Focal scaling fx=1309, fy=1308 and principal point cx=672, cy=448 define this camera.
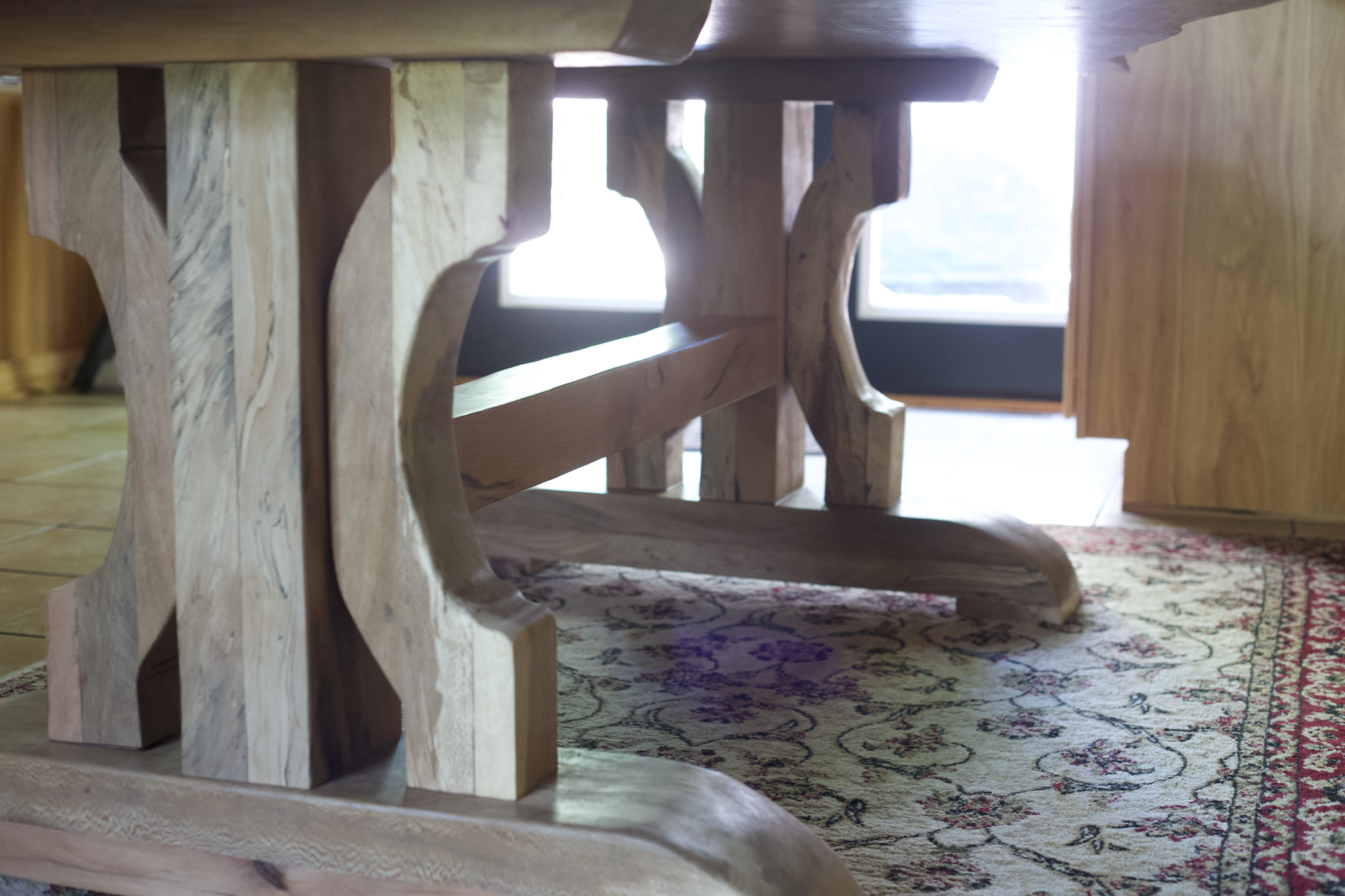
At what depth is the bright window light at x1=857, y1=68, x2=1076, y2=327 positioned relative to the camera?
11.3 ft

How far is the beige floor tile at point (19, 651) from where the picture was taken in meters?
1.39

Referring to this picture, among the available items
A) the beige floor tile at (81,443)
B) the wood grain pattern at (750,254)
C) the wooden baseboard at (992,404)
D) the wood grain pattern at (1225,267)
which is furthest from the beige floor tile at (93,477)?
the wooden baseboard at (992,404)

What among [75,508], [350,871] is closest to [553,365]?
[350,871]

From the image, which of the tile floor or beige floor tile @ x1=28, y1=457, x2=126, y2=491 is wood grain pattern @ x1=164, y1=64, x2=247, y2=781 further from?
beige floor tile @ x1=28, y1=457, x2=126, y2=491

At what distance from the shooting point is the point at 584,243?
3.95 m

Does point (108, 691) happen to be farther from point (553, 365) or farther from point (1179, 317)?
point (1179, 317)

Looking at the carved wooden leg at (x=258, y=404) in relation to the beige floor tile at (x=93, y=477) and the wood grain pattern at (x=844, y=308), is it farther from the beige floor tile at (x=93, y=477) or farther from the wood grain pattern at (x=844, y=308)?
the beige floor tile at (x=93, y=477)

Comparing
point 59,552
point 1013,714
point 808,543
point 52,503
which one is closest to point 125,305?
point 1013,714

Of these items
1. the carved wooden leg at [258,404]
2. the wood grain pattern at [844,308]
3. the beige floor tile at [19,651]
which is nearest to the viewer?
the carved wooden leg at [258,404]

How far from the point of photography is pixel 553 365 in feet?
4.09

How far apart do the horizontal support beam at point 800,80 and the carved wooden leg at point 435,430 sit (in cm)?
87

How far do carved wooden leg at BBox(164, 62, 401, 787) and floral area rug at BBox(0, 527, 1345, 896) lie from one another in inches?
9.9

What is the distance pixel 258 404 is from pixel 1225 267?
174 centimetres

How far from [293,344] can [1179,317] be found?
5.60 ft
